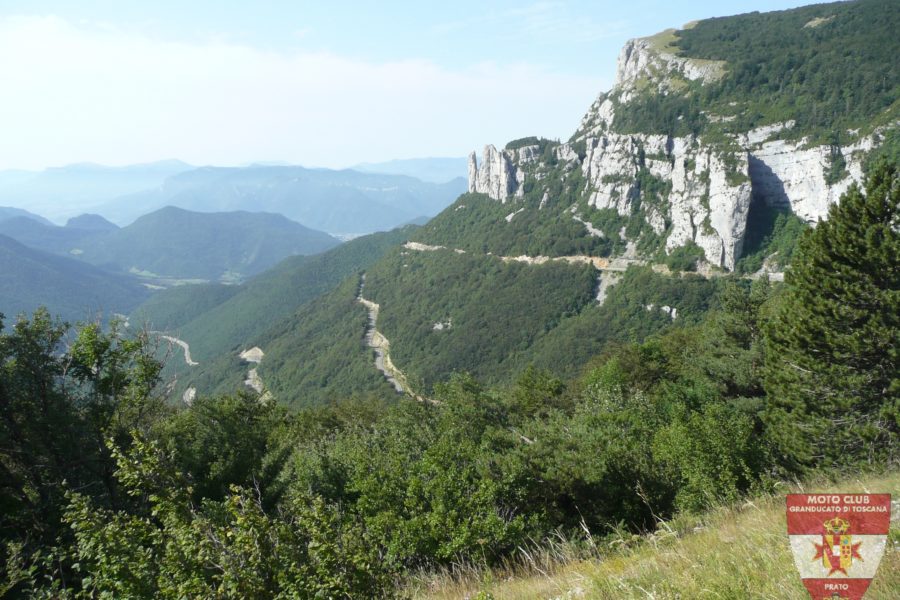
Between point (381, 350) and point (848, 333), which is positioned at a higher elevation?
point (848, 333)

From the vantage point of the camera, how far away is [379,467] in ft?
46.9

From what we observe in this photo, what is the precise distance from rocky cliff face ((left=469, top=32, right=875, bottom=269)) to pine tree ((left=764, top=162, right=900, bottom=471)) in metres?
88.9

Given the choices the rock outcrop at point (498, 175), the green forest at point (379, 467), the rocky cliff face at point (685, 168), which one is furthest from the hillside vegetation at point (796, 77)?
the green forest at point (379, 467)

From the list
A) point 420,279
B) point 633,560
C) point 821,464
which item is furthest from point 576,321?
Result: point 633,560

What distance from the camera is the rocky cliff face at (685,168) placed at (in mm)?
96250

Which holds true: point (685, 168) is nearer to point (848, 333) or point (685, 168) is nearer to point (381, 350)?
point (381, 350)

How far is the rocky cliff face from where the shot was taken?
316 feet

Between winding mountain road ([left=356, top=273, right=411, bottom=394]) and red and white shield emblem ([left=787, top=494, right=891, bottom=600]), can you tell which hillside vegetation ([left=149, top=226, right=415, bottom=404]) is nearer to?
winding mountain road ([left=356, top=273, right=411, bottom=394])

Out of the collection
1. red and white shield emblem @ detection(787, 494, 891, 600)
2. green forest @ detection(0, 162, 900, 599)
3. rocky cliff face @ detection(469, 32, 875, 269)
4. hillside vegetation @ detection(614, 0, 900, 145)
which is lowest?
green forest @ detection(0, 162, 900, 599)

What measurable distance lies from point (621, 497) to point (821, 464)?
7.25 meters

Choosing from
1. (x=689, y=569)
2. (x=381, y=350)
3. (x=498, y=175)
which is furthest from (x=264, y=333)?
(x=689, y=569)

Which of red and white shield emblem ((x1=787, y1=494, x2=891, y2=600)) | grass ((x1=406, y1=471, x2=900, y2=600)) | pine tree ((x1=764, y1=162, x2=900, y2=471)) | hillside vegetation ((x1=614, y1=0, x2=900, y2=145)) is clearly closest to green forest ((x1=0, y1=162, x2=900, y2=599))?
pine tree ((x1=764, y1=162, x2=900, y2=471))

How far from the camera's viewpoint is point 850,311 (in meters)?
15.5

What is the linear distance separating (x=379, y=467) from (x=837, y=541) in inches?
475
